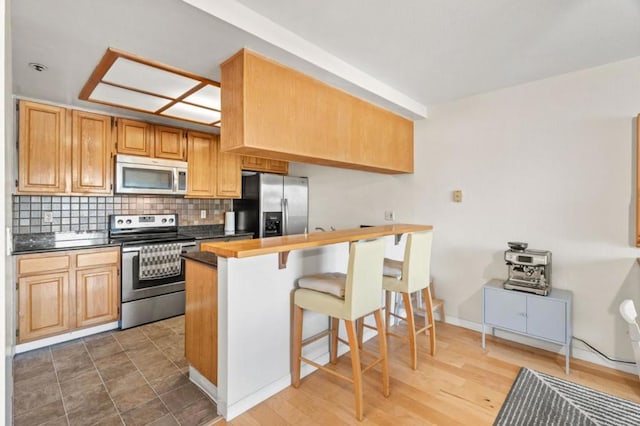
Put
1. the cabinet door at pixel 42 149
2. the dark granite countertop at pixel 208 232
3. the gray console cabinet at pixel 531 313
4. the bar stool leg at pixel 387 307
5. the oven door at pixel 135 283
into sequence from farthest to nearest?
1. the dark granite countertop at pixel 208 232
2. the oven door at pixel 135 283
3. the bar stool leg at pixel 387 307
4. the cabinet door at pixel 42 149
5. the gray console cabinet at pixel 531 313

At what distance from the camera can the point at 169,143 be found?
3.81 metres

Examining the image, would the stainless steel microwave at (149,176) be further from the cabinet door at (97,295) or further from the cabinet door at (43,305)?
the cabinet door at (43,305)

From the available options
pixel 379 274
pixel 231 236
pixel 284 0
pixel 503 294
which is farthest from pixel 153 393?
pixel 503 294

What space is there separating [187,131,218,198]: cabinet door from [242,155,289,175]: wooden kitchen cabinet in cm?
51

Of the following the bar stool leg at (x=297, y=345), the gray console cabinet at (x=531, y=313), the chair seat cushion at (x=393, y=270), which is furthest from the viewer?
the chair seat cushion at (x=393, y=270)

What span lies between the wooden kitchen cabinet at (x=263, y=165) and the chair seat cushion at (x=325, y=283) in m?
2.81

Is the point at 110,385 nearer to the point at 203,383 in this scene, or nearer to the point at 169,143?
the point at 203,383

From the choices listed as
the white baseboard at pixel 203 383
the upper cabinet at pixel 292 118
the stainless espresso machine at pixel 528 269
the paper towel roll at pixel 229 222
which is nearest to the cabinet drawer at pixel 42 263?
the white baseboard at pixel 203 383

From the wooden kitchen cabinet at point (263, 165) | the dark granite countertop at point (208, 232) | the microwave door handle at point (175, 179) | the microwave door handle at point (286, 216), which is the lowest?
the dark granite countertop at point (208, 232)

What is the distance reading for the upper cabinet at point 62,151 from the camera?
2.88m

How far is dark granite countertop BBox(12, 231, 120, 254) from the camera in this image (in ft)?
9.40

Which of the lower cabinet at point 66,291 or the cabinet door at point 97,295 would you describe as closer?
the lower cabinet at point 66,291

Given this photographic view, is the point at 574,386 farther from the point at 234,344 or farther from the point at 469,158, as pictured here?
the point at 234,344

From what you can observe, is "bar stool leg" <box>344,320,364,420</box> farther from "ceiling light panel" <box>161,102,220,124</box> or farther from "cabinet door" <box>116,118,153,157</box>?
"cabinet door" <box>116,118,153,157</box>
